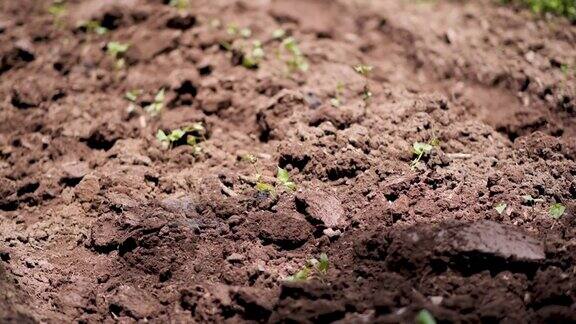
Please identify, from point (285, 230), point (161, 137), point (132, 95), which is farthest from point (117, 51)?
point (285, 230)

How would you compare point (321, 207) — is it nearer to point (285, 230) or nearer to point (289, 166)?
point (285, 230)

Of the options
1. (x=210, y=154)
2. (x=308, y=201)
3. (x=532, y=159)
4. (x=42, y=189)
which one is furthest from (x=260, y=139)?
(x=532, y=159)

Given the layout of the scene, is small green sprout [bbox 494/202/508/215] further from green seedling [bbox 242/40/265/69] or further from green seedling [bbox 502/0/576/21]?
green seedling [bbox 502/0/576/21]

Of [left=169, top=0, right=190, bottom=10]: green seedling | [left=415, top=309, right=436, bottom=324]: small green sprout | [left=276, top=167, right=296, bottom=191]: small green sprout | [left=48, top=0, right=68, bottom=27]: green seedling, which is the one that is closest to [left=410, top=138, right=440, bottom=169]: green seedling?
[left=276, top=167, right=296, bottom=191]: small green sprout

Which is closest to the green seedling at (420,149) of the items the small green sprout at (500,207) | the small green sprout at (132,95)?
the small green sprout at (500,207)

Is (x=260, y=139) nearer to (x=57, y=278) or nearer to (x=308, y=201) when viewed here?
(x=308, y=201)

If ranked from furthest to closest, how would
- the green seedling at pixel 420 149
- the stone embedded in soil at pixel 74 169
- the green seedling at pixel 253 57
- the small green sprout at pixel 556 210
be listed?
1. the green seedling at pixel 253 57
2. the stone embedded in soil at pixel 74 169
3. the green seedling at pixel 420 149
4. the small green sprout at pixel 556 210

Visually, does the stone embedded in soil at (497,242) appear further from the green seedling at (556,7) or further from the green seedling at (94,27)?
the green seedling at (94,27)
